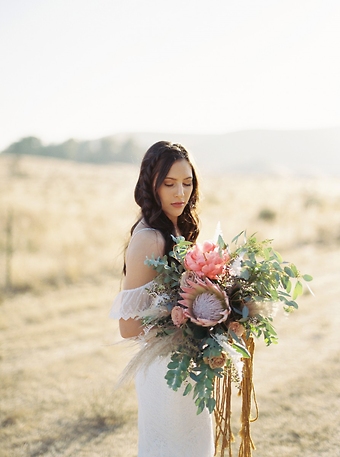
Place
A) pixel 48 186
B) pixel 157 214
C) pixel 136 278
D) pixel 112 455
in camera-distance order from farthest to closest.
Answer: pixel 48 186 → pixel 112 455 → pixel 157 214 → pixel 136 278

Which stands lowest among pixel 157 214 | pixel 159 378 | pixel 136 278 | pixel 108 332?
pixel 108 332

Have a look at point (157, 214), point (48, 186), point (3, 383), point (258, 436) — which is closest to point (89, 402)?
point (3, 383)

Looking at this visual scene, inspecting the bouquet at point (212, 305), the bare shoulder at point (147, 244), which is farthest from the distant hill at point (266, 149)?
the bouquet at point (212, 305)

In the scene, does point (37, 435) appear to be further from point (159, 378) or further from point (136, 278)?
point (136, 278)

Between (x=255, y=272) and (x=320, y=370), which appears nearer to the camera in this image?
(x=255, y=272)

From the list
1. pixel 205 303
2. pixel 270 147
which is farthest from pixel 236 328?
pixel 270 147

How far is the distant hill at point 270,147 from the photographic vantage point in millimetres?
115875

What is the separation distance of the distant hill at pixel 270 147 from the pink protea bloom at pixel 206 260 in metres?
108

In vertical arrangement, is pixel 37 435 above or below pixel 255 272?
below

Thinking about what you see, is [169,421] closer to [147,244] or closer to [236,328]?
[236,328]

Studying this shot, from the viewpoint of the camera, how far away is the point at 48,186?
938 inches

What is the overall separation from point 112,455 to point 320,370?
8.05 ft

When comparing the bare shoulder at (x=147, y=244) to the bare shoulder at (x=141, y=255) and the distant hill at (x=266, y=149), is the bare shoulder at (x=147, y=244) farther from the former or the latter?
the distant hill at (x=266, y=149)

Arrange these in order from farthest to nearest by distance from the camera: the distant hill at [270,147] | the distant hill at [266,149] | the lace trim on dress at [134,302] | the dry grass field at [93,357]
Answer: the distant hill at [270,147] → the distant hill at [266,149] → the dry grass field at [93,357] → the lace trim on dress at [134,302]
